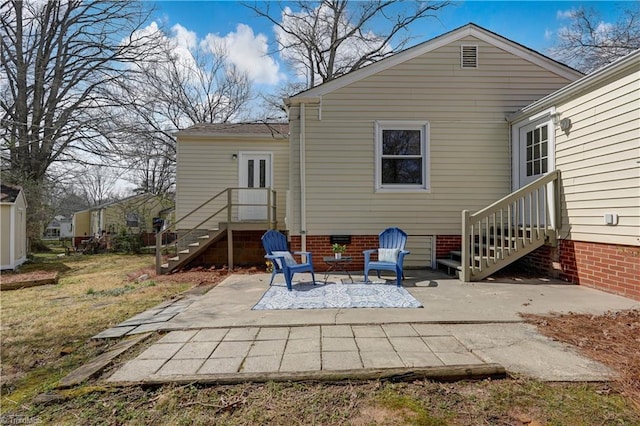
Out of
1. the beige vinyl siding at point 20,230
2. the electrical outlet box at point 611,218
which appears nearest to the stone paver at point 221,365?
the electrical outlet box at point 611,218

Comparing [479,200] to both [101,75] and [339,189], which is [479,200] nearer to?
[339,189]

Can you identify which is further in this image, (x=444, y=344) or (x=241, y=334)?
(x=241, y=334)

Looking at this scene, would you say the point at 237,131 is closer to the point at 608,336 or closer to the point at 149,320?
the point at 149,320

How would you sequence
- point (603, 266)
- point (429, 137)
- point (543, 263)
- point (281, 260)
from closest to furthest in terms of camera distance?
point (603, 266) → point (281, 260) → point (543, 263) → point (429, 137)

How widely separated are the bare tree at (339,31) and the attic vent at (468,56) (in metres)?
10.4

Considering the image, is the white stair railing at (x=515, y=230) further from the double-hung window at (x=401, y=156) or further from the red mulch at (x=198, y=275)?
the red mulch at (x=198, y=275)

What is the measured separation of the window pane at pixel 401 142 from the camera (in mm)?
7266

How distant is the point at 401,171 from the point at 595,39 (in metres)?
12.9

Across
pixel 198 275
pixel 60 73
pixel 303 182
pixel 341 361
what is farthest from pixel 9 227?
pixel 341 361

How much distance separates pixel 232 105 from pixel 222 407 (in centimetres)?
2142

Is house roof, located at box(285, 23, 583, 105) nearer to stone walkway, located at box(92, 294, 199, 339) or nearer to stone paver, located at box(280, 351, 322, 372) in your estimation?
stone walkway, located at box(92, 294, 199, 339)

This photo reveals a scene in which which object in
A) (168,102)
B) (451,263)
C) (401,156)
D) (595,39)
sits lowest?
(451,263)

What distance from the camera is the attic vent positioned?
723 centimetres

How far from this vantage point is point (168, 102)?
1812 centimetres
